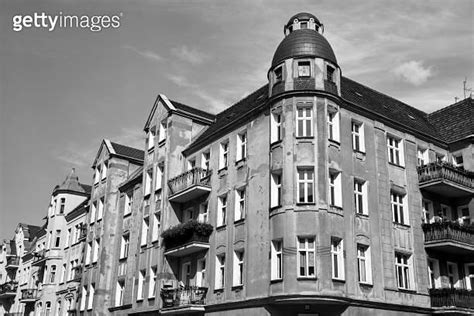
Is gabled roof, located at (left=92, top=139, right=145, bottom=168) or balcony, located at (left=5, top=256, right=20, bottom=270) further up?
gabled roof, located at (left=92, top=139, right=145, bottom=168)

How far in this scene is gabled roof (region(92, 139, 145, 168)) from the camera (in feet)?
136

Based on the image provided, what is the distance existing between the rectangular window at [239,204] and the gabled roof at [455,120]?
13.4 m

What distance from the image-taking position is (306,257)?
2158 centimetres

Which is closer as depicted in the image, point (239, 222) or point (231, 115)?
point (239, 222)

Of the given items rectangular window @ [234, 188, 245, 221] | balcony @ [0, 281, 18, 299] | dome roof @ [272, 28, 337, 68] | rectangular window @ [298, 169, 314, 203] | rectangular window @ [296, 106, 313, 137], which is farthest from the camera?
balcony @ [0, 281, 18, 299]

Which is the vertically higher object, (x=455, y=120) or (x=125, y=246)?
(x=455, y=120)

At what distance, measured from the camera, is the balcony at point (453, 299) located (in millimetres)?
24328

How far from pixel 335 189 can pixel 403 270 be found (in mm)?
5646

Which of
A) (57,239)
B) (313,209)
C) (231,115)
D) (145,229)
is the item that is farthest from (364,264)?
(57,239)

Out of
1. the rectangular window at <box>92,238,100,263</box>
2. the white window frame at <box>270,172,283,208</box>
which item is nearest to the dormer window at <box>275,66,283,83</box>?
the white window frame at <box>270,172,283,208</box>

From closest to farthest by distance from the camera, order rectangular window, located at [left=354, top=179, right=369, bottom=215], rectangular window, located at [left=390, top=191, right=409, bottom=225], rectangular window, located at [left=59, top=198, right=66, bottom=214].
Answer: rectangular window, located at [left=354, top=179, right=369, bottom=215] → rectangular window, located at [left=390, top=191, right=409, bottom=225] → rectangular window, located at [left=59, top=198, right=66, bottom=214]

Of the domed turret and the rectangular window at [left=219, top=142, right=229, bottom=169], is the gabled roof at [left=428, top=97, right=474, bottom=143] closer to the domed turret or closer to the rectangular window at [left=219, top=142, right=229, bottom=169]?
the domed turret

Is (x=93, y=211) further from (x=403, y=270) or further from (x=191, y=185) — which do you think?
(x=403, y=270)

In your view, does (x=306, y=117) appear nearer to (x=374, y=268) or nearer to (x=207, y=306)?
(x=374, y=268)
